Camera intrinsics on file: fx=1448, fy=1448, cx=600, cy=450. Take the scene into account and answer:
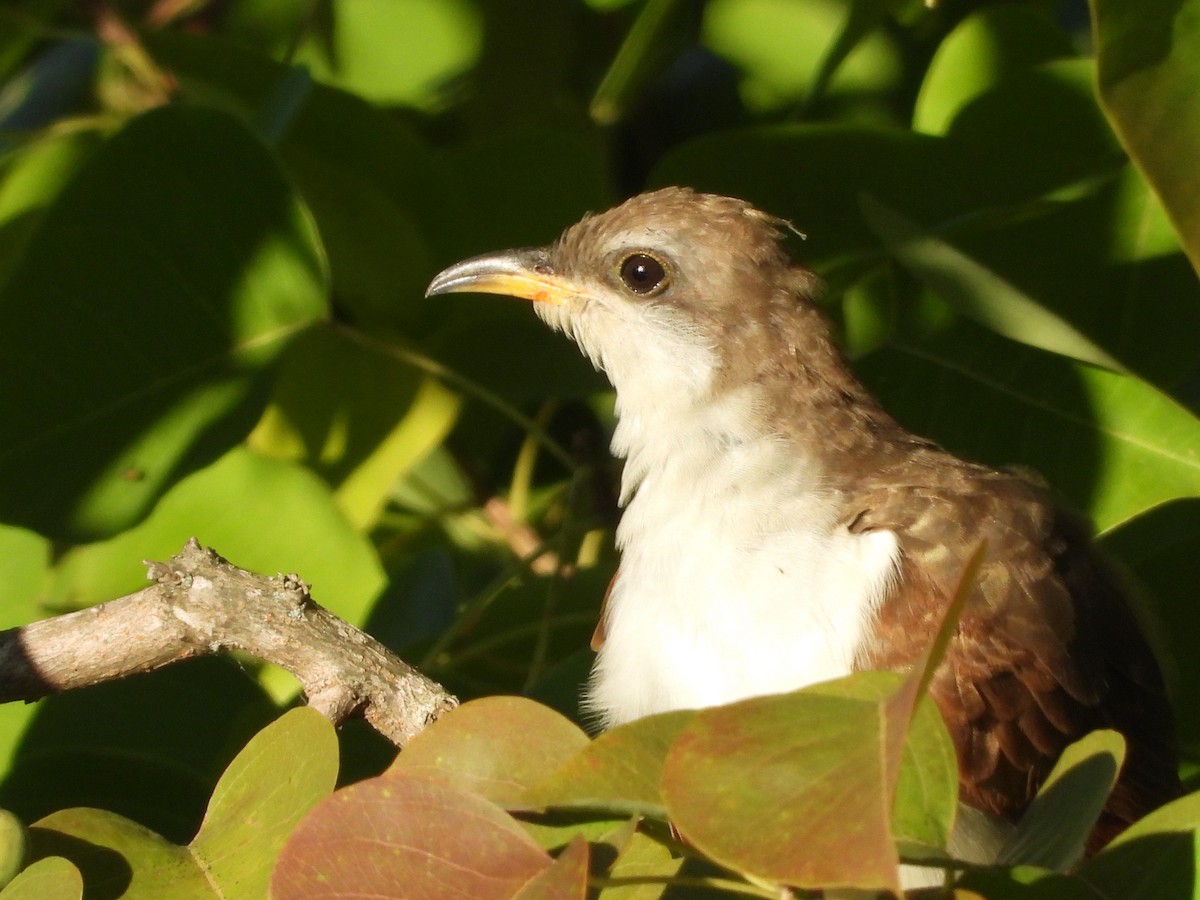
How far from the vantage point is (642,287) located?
11.4 ft

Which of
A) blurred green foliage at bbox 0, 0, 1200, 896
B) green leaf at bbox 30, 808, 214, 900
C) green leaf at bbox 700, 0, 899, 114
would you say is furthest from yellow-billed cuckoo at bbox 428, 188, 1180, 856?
green leaf at bbox 30, 808, 214, 900

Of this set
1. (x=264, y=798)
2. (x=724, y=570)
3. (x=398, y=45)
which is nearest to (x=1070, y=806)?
(x=264, y=798)

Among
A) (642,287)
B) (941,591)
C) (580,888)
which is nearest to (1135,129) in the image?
(941,591)

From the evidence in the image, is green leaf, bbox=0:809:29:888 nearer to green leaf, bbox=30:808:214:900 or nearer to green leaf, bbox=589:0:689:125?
green leaf, bbox=30:808:214:900

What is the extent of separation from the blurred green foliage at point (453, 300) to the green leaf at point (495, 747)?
2.96ft

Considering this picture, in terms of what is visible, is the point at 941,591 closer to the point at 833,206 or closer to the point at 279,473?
the point at 833,206

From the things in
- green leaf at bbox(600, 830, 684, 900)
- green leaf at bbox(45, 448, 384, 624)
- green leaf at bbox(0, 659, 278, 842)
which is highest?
green leaf at bbox(600, 830, 684, 900)

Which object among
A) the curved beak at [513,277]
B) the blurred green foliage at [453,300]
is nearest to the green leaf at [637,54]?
the blurred green foliage at [453,300]

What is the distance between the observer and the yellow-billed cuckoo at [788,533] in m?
2.70

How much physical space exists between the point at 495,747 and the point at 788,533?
119 centimetres

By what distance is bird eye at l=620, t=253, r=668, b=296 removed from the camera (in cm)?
345

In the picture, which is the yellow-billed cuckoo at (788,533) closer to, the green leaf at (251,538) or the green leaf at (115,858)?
the green leaf at (251,538)

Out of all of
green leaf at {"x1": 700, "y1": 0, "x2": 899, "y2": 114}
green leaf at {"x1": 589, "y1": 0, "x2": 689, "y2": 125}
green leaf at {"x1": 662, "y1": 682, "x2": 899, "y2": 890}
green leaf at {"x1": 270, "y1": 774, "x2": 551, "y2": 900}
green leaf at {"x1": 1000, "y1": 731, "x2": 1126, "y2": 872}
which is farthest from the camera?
green leaf at {"x1": 700, "y1": 0, "x2": 899, "y2": 114}

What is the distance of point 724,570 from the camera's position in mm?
2865
